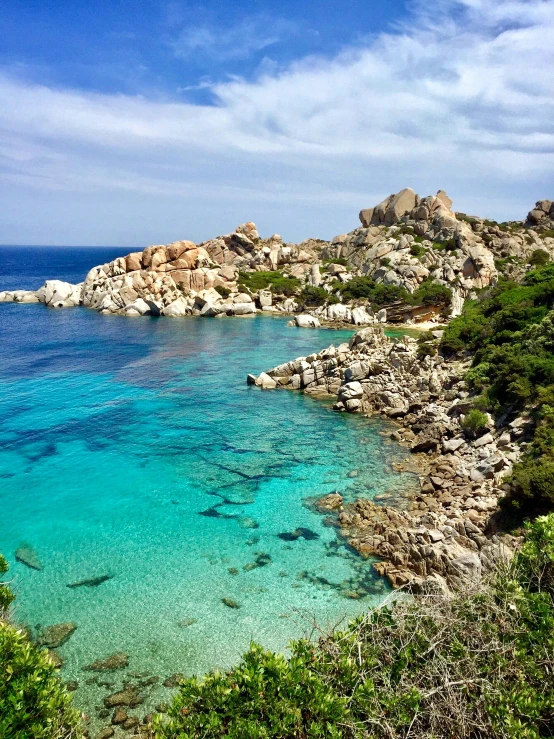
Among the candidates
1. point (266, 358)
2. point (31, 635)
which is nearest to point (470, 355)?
point (266, 358)

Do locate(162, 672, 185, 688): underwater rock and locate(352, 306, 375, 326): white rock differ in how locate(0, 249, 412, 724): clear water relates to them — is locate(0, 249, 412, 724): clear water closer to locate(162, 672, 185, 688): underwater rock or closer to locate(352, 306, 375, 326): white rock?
locate(162, 672, 185, 688): underwater rock

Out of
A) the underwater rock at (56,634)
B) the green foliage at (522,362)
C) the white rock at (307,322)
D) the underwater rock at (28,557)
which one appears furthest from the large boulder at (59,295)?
the underwater rock at (56,634)

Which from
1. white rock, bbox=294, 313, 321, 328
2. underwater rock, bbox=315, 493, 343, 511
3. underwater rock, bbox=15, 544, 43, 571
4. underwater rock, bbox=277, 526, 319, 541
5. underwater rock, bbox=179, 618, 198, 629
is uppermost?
white rock, bbox=294, 313, 321, 328

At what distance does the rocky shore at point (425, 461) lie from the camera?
1539 centimetres

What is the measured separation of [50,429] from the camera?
3027 cm

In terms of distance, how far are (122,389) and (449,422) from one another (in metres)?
26.0

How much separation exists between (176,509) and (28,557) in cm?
589

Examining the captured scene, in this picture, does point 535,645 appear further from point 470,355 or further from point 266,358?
point 266,358

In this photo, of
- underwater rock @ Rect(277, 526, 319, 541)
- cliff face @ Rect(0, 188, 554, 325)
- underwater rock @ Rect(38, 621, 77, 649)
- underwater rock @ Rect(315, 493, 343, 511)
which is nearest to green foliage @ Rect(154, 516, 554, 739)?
underwater rock @ Rect(38, 621, 77, 649)

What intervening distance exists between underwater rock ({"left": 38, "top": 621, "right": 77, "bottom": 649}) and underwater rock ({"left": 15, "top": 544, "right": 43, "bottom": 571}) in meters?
3.43

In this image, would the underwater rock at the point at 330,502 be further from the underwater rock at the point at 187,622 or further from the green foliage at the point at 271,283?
the green foliage at the point at 271,283

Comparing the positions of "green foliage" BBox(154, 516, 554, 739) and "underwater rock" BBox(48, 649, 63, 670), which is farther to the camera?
"underwater rock" BBox(48, 649, 63, 670)

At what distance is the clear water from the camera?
555 inches

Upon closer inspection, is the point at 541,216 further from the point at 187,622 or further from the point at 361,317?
the point at 187,622
